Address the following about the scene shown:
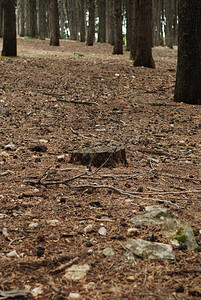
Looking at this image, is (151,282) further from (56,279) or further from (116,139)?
(116,139)

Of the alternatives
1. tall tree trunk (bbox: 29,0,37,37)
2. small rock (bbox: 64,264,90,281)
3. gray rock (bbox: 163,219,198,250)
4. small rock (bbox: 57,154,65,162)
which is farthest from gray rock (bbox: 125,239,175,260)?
tall tree trunk (bbox: 29,0,37,37)

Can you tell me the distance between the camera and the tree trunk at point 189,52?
8.21 metres

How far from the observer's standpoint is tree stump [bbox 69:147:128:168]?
4594 mm

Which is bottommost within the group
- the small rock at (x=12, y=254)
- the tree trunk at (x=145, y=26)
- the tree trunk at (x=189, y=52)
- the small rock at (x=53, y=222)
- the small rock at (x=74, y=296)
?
the small rock at (x=74, y=296)

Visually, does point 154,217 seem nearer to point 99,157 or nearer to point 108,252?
point 108,252

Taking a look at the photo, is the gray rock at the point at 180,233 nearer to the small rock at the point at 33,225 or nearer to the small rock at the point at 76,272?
the small rock at the point at 76,272

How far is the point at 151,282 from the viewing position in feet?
7.75

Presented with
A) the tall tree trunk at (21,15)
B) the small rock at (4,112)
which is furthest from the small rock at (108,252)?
the tall tree trunk at (21,15)

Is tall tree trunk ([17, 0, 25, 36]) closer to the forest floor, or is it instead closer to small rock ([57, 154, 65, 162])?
the forest floor

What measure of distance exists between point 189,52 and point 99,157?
5.04 meters

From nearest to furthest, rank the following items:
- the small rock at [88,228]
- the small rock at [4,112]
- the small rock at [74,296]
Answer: the small rock at [74,296]
the small rock at [88,228]
the small rock at [4,112]

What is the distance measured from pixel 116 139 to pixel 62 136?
3.14 ft

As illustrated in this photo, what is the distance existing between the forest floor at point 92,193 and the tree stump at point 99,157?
100 mm

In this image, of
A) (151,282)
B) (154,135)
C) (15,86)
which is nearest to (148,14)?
(15,86)
